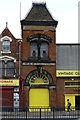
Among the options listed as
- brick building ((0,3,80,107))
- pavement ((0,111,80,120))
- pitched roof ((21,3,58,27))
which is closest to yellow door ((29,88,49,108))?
brick building ((0,3,80,107))

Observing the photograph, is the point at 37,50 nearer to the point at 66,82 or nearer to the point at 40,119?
the point at 66,82

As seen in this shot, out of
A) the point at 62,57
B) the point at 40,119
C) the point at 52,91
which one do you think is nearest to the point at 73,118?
the point at 40,119

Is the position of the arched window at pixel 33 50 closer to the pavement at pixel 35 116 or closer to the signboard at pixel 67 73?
the signboard at pixel 67 73

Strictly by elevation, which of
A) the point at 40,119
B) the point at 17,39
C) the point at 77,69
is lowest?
the point at 40,119

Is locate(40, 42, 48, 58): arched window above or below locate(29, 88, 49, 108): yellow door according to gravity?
above

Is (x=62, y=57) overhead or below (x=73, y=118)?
overhead

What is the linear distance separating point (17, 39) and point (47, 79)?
6074mm

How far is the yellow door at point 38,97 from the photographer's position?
49688mm

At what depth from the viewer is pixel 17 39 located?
50.7m

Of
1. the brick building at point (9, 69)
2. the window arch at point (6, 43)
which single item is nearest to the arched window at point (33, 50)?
the brick building at point (9, 69)

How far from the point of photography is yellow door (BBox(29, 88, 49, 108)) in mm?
49688

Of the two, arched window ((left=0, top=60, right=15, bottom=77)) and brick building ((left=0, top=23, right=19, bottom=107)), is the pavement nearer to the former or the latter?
brick building ((left=0, top=23, right=19, bottom=107))

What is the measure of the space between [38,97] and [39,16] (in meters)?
9.99

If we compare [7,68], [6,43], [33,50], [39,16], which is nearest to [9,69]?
[7,68]
